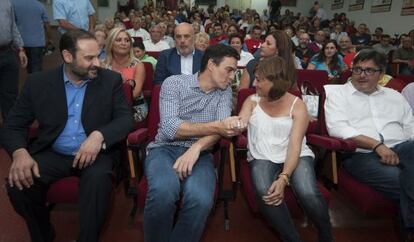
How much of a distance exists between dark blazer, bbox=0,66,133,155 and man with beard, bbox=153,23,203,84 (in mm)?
1389

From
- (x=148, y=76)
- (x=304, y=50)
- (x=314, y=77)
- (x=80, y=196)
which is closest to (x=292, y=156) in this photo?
(x=80, y=196)

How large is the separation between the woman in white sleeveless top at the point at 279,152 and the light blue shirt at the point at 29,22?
3.21 m

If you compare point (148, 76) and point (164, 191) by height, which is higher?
point (148, 76)

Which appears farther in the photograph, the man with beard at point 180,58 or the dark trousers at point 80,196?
the man with beard at point 180,58

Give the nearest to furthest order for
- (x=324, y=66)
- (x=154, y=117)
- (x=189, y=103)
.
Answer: (x=189, y=103) < (x=154, y=117) < (x=324, y=66)

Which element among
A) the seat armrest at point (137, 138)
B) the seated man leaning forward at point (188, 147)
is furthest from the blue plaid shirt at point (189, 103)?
the seat armrest at point (137, 138)

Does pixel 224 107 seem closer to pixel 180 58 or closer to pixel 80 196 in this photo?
pixel 80 196

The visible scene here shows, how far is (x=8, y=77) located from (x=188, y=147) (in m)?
2.08

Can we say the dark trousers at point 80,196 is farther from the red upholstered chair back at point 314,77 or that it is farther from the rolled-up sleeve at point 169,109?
the red upholstered chair back at point 314,77

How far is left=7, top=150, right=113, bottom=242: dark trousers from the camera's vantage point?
168cm

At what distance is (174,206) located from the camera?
1.70 metres

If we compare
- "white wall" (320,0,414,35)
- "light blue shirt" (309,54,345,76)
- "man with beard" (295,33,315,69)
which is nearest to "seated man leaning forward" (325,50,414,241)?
"light blue shirt" (309,54,345,76)

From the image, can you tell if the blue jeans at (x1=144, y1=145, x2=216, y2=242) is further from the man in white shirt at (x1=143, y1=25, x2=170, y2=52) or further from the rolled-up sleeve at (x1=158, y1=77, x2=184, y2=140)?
the man in white shirt at (x1=143, y1=25, x2=170, y2=52)

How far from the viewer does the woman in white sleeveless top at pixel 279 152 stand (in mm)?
1785
